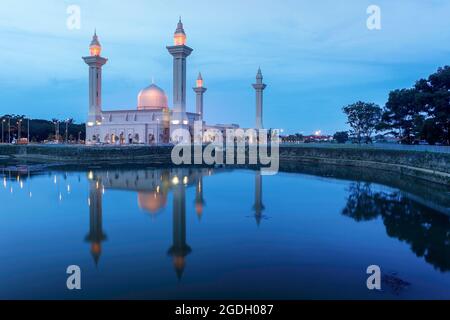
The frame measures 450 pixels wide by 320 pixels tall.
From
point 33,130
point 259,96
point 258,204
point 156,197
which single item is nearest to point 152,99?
point 259,96

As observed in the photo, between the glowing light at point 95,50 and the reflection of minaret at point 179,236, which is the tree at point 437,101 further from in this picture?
the glowing light at point 95,50

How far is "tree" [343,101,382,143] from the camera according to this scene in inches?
1841

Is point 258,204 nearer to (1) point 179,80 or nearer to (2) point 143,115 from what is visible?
(1) point 179,80

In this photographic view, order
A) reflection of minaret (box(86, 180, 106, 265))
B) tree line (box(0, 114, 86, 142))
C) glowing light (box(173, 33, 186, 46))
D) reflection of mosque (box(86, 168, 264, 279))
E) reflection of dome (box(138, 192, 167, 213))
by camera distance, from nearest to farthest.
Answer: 1. reflection of minaret (box(86, 180, 106, 265))
2. reflection of mosque (box(86, 168, 264, 279))
3. reflection of dome (box(138, 192, 167, 213))
4. glowing light (box(173, 33, 186, 46))
5. tree line (box(0, 114, 86, 142))

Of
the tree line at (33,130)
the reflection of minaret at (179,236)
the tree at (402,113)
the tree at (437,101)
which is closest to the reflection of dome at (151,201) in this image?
the reflection of minaret at (179,236)

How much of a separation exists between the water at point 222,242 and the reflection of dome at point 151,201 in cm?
4

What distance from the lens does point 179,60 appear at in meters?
44.4

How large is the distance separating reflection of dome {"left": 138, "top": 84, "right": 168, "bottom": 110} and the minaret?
5.16 m

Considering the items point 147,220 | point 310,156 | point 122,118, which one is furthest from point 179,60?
point 147,220

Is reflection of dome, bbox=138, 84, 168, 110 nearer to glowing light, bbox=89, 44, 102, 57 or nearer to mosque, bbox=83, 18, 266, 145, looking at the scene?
mosque, bbox=83, 18, 266, 145

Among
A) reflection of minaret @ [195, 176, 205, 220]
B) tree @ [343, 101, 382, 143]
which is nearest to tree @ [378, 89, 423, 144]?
tree @ [343, 101, 382, 143]
